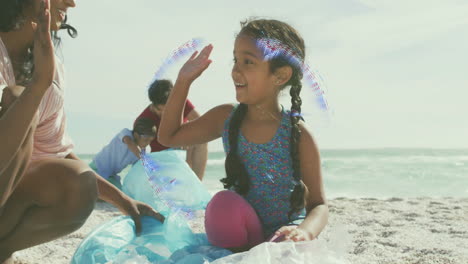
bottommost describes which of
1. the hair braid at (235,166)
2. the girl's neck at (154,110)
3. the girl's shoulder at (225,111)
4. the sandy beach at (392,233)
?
the sandy beach at (392,233)

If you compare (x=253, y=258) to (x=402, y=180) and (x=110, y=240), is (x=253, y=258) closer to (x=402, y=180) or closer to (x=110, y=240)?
(x=110, y=240)

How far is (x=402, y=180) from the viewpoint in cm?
1055

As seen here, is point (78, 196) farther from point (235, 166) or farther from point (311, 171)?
Result: point (311, 171)

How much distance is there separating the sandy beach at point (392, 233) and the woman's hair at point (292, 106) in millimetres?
218

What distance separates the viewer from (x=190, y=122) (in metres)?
2.09

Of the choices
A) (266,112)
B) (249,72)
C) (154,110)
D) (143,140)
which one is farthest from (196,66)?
(143,140)

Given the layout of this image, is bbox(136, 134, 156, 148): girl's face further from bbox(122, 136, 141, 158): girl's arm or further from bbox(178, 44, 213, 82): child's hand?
bbox(178, 44, 213, 82): child's hand

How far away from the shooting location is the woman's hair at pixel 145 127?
4453mm

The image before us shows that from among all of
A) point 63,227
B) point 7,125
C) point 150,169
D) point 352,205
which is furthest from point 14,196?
point 352,205

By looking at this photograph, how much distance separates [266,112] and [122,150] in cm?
288

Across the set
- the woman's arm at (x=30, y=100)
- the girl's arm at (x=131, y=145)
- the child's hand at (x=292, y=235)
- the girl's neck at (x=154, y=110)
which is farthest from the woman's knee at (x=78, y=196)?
the girl's arm at (x=131, y=145)

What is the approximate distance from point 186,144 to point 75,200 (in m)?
0.51

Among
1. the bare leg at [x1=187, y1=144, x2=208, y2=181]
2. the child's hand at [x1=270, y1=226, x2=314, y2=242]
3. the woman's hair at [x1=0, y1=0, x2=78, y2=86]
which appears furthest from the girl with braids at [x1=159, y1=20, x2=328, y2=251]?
the bare leg at [x1=187, y1=144, x2=208, y2=181]

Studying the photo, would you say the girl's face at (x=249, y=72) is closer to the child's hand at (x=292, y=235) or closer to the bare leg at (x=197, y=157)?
the child's hand at (x=292, y=235)
